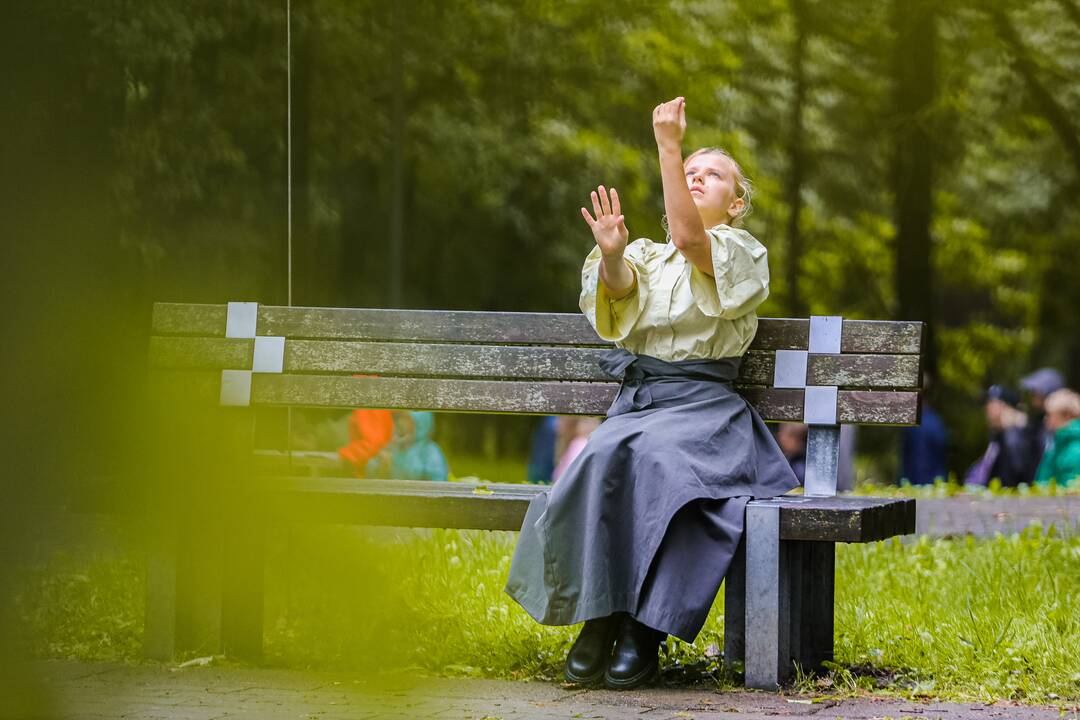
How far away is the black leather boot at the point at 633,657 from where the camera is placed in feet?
11.0

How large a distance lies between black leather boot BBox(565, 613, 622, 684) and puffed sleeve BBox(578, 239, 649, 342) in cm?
70

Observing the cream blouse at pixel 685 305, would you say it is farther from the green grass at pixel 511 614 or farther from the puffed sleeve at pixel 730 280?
the green grass at pixel 511 614

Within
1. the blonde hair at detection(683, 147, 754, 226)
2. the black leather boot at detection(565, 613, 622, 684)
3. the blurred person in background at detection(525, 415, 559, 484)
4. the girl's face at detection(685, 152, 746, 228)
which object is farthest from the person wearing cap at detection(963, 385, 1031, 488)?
the black leather boot at detection(565, 613, 622, 684)

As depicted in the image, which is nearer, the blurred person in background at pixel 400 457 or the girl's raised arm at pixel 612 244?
the blurred person in background at pixel 400 457

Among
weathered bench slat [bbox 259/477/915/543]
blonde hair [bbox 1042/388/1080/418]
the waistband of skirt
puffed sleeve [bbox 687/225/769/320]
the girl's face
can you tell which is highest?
the girl's face

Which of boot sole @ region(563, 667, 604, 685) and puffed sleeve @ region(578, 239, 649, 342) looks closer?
boot sole @ region(563, 667, 604, 685)

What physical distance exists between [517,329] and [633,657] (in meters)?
1.02

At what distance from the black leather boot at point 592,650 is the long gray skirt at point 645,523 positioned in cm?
9

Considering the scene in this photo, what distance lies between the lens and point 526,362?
13.2ft

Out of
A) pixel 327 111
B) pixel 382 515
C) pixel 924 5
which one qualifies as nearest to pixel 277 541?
pixel 382 515

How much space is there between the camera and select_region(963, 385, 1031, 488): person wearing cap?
12.5m

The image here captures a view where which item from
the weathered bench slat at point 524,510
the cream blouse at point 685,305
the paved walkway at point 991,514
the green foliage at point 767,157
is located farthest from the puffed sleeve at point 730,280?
the green foliage at point 767,157

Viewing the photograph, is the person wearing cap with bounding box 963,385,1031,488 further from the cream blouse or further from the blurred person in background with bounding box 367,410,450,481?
the cream blouse

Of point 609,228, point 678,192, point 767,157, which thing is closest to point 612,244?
point 609,228
